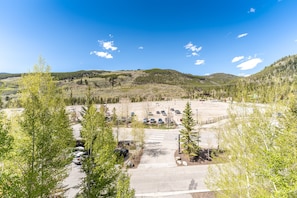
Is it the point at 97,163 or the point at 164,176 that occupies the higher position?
the point at 97,163

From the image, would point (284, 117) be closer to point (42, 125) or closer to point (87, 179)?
point (87, 179)

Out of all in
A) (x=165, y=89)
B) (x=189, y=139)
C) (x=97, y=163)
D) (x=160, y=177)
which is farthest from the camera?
(x=165, y=89)

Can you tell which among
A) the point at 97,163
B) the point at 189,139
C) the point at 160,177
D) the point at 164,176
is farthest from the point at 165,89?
the point at 97,163

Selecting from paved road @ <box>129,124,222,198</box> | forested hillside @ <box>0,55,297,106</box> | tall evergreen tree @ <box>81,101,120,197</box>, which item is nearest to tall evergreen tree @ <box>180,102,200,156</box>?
paved road @ <box>129,124,222,198</box>

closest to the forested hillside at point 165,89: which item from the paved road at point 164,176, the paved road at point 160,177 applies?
the paved road at point 160,177

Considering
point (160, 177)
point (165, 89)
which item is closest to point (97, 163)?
point (160, 177)

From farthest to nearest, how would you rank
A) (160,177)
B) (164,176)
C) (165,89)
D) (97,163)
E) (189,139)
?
(165,89) → (189,139) → (164,176) → (160,177) → (97,163)

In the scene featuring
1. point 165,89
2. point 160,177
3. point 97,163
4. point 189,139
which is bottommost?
point 160,177

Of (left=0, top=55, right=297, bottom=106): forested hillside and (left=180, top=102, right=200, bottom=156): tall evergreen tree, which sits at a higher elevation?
(left=0, top=55, right=297, bottom=106): forested hillside

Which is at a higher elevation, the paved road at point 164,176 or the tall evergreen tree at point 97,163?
the tall evergreen tree at point 97,163

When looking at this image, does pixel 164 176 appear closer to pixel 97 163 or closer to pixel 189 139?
pixel 189 139

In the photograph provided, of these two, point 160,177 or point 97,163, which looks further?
point 160,177

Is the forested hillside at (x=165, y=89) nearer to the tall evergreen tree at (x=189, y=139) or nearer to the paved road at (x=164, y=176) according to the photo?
the tall evergreen tree at (x=189, y=139)

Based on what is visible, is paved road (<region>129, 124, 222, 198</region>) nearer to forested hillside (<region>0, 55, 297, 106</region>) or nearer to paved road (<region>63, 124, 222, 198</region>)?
paved road (<region>63, 124, 222, 198</region>)
